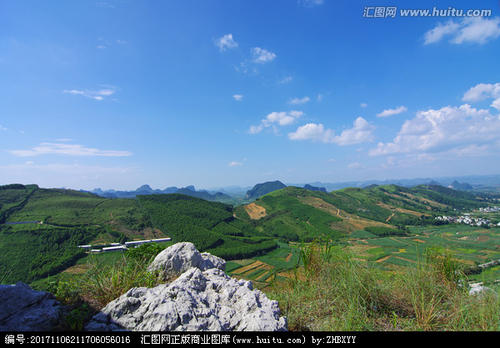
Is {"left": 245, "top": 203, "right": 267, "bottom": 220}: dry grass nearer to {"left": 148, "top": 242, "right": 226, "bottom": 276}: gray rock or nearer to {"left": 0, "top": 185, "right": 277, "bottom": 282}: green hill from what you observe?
{"left": 0, "top": 185, "right": 277, "bottom": 282}: green hill

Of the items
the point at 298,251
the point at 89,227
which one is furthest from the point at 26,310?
the point at 89,227

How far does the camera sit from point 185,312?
3.50 m

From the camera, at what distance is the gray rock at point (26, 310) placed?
3.28 metres

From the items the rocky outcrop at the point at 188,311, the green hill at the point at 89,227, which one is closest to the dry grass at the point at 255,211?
the green hill at the point at 89,227

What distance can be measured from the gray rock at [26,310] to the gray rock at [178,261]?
9.22ft

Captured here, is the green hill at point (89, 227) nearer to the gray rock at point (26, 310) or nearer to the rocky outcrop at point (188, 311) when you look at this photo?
the gray rock at point (26, 310)

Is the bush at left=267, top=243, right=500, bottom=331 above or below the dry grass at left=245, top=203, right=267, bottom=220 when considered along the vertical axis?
above

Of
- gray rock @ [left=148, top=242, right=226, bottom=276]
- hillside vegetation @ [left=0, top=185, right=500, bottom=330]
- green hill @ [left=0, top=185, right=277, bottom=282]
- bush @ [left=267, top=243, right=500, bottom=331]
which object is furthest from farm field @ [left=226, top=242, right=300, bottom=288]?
bush @ [left=267, top=243, right=500, bottom=331]

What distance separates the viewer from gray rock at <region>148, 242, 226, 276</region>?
6.57 meters

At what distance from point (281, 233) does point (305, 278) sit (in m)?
107

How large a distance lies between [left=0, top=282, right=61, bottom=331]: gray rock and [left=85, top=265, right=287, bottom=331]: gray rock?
0.78m

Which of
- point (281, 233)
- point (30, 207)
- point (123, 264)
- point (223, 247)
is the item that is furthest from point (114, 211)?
point (123, 264)

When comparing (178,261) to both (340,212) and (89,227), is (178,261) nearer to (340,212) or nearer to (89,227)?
(89,227)
